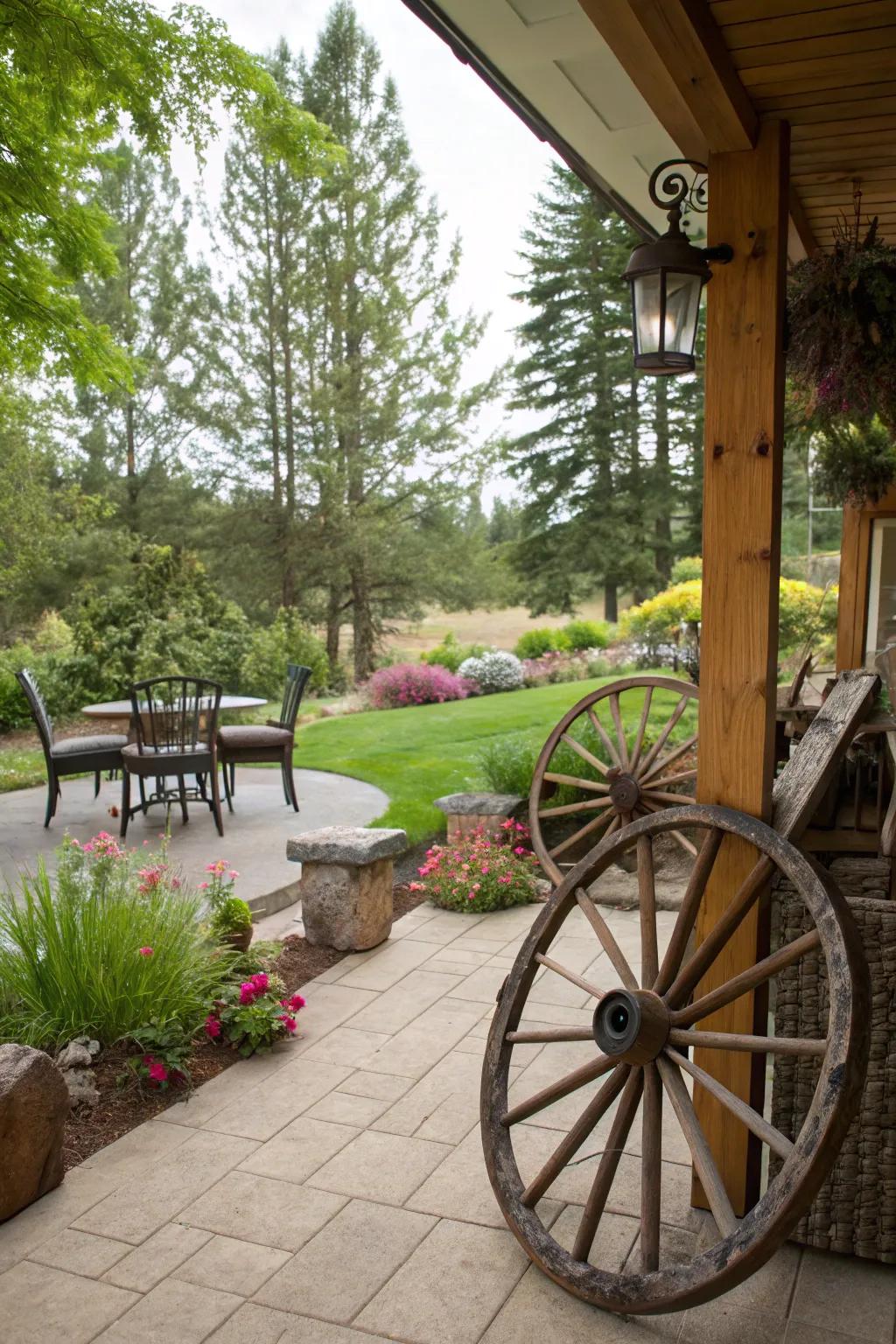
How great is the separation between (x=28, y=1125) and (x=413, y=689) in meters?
10.4

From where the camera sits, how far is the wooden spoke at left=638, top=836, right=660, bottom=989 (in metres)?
2.29

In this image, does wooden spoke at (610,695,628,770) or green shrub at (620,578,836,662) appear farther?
green shrub at (620,578,836,662)

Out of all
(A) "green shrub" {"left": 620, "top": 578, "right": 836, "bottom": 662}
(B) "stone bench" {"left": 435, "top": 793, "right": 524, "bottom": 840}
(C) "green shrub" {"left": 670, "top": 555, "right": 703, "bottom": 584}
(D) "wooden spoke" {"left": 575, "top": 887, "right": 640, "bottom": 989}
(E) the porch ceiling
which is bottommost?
(B) "stone bench" {"left": 435, "top": 793, "right": 524, "bottom": 840}

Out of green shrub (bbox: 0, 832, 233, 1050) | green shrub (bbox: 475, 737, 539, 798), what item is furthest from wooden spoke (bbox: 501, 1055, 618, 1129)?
green shrub (bbox: 475, 737, 539, 798)

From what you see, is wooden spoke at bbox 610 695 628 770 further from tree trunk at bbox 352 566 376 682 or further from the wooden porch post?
tree trunk at bbox 352 566 376 682

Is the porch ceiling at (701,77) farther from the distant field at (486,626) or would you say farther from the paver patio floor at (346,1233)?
the distant field at (486,626)

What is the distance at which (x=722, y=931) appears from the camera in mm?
2146

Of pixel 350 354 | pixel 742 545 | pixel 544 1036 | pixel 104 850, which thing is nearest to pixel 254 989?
pixel 104 850

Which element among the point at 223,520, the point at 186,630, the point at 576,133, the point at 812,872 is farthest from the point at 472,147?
the point at 812,872

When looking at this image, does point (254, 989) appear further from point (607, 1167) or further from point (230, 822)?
point (230, 822)

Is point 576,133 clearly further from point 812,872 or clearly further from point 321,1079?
point 321,1079

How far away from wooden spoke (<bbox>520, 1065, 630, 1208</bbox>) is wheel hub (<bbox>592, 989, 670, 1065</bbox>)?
0.25ft

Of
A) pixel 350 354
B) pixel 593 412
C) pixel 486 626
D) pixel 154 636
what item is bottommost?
pixel 486 626

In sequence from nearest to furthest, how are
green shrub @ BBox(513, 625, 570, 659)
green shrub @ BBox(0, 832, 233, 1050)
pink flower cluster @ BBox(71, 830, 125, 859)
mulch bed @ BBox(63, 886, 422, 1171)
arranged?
mulch bed @ BBox(63, 886, 422, 1171), green shrub @ BBox(0, 832, 233, 1050), pink flower cluster @ BBox(71, 830, 125, 859), green shrub @ BBox(513, 625, 570, 659)
